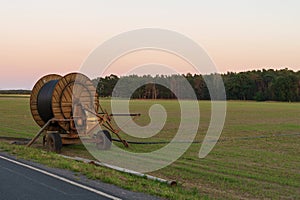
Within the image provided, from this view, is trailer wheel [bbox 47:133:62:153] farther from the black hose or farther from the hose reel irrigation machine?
the black hose

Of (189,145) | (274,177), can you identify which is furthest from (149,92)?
(274,177)

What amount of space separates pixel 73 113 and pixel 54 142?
6.30ft

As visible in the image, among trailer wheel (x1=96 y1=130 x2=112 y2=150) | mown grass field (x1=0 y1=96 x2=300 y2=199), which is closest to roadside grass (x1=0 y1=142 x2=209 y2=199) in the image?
mown grass field (x1=0 y1=96 x2=300 y2=199)

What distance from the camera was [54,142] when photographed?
1530 cm

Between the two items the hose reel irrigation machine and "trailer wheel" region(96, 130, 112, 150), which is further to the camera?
the hose reel irrigation machine

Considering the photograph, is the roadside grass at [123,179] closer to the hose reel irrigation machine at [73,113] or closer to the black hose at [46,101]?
the hose reel irrigation machine at [73,113]

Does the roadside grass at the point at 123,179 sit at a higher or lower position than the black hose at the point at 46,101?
lower

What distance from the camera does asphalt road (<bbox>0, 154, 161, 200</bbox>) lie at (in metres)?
7.27

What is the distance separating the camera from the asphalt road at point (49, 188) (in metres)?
7.27

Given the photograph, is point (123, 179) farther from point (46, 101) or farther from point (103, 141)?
point (46, 101)

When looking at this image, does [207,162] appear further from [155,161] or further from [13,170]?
[13,170]

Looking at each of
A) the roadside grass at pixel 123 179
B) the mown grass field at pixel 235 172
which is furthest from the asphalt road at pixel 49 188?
the mown grass field at pixel 235 172

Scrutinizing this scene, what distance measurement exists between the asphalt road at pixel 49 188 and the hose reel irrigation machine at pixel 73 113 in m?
6.27

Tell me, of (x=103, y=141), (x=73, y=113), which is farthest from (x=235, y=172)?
(x=73, y=113)
